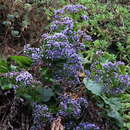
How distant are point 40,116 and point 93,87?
0.57 metres

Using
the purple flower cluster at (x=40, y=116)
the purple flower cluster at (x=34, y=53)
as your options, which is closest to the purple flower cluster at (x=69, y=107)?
→ the purple flower cluster at (x=40, y=116)

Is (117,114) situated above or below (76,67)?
below

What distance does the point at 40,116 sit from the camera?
289 centimetres

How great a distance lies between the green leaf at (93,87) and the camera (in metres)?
3.05

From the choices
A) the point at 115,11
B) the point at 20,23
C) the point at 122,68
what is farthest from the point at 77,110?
the point at 115,11

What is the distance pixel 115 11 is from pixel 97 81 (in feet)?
8.80

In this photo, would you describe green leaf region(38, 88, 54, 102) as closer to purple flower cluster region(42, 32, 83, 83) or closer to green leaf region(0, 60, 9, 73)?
purple flower cluster region(42, 32, 83, 83)

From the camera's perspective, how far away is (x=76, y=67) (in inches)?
120

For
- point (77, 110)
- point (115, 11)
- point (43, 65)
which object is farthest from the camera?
point (115, 11)

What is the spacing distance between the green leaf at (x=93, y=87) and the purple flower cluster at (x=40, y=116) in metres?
0.44

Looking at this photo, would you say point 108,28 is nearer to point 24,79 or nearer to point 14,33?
point 14,33

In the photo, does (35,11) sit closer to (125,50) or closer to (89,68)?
(125,50)

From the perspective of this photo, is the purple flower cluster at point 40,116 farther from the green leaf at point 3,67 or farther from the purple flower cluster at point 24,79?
the green leaf at point 3,67

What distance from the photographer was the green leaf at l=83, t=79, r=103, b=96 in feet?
10.0
